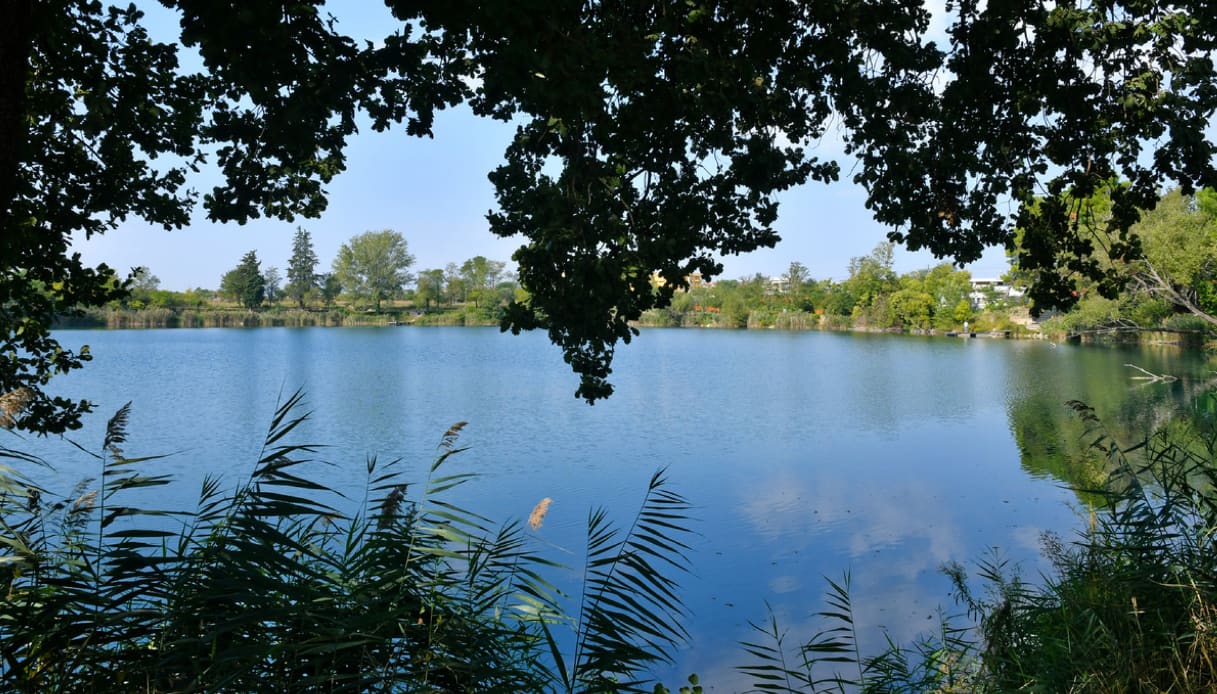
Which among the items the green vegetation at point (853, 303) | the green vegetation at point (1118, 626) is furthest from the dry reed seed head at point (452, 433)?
the green vegetation at point (853, 303)

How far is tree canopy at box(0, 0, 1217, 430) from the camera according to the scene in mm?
4191

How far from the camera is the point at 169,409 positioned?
18.5m

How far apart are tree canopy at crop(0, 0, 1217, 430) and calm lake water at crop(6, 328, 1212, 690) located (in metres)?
3.76

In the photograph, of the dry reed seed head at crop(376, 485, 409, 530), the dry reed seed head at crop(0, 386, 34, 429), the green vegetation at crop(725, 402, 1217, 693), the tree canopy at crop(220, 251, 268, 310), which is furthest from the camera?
the tree canopy at crop(220, 251, 268, 310)

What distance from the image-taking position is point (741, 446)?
50.1ft

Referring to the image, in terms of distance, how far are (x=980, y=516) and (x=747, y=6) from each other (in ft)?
28.9

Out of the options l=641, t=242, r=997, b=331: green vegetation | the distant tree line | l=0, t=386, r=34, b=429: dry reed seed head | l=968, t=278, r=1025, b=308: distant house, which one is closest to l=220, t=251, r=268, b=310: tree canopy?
the distant tree line

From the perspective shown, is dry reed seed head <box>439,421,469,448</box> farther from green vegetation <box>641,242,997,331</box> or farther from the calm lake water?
green vegetation <box>641,242,997,331</box>

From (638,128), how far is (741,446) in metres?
11.7

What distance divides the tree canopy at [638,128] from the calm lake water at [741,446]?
376 centimetres

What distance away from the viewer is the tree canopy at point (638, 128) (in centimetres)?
419

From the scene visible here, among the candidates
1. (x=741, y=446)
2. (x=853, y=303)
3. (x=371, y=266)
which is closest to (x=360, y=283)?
(x=371, y=266)

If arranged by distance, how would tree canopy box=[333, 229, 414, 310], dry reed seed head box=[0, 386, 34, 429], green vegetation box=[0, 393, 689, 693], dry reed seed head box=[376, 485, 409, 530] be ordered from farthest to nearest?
tree canopy box=[333, 229, 414, 310] < dry reed seed head box=[376, 485, 409, 530] < dry reed seed head box=[0, 386, 34, 429] < green vegetation box=[0, 393, 689, 693]

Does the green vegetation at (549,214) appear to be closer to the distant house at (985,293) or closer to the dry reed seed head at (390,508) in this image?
the dry reed seed head at (390,508)
